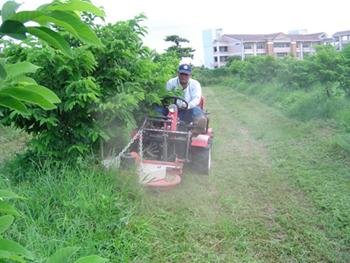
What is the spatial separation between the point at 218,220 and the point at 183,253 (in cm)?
80

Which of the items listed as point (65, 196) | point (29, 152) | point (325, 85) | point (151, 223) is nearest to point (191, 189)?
point (151, 223)

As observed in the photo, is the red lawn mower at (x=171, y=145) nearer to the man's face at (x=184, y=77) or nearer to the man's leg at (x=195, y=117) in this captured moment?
the man's leg at (x=195, y=117)

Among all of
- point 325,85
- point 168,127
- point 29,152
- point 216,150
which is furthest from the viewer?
point 325,85

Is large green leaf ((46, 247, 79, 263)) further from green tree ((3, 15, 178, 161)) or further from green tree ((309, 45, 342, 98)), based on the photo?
green tree ((309, 45, 342, 98))

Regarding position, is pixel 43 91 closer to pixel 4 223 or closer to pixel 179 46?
pixel 4 223

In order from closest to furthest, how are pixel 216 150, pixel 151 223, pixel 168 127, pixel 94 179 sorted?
1. pixel 151 223
2. pixel 94 179
3. pixel 168 127
4. pixel 216 150

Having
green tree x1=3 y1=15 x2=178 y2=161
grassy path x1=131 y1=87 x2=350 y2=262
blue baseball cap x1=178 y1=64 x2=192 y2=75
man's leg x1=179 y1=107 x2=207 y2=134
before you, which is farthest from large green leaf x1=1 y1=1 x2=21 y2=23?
blue baseball cap x1=178 y1=64 x2=192 y2=75

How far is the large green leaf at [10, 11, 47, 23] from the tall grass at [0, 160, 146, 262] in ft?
6.95

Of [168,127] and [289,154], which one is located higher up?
[168,127]

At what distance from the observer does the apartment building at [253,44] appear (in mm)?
56250

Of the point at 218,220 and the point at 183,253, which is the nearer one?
the point at 183,253

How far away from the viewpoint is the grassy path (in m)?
3.18

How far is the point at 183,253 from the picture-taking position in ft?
10.2

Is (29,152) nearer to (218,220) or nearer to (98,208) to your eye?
(98,208)
